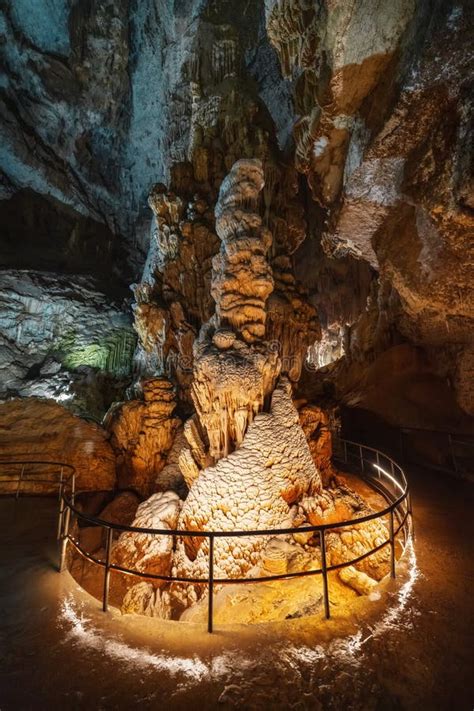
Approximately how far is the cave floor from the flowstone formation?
1614 mm

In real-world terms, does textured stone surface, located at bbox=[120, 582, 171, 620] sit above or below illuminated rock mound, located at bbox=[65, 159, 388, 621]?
below

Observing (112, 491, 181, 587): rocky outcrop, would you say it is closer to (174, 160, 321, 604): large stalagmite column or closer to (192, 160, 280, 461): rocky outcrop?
(174, 160, 321, 604): large stalagmite column

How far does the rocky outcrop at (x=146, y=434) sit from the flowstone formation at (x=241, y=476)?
246cm

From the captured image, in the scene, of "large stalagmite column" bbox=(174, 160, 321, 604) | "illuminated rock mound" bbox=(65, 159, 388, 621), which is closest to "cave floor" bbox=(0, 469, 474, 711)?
"illuminated rock mound" bbox=(65, 159, 388, 621)

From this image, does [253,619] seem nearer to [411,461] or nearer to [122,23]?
[411,461]

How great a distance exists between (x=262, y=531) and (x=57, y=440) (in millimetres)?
8315

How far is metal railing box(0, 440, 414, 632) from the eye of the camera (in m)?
2.74

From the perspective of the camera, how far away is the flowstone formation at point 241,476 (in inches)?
205

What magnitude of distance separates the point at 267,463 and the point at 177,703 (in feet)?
12.3

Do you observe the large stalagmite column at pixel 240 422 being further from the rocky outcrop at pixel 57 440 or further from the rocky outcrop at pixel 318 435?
the rocky outcrop at pixel 57 440

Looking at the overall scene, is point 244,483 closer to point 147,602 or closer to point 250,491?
point 250,491

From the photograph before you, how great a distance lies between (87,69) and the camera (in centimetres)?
1581

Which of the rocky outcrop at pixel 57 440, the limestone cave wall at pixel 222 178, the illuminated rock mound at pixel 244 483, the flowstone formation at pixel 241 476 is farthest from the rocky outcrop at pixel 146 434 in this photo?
the flowstone formation at pixel 241 476

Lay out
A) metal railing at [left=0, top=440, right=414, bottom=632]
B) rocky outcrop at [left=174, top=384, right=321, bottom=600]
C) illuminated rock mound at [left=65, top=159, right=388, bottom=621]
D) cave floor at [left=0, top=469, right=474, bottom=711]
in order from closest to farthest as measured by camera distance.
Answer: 1. cave floor at [left=0, top=469, right=474, bottom=711]
2. metal railing at [left=0, top=440, right=414, bottom=632]
3. illuminated rock mound at [left=65, top=159, right=388, bottom=621]
4. rocky outcrop at [left=174, top=384, right=321, bottom=600]
